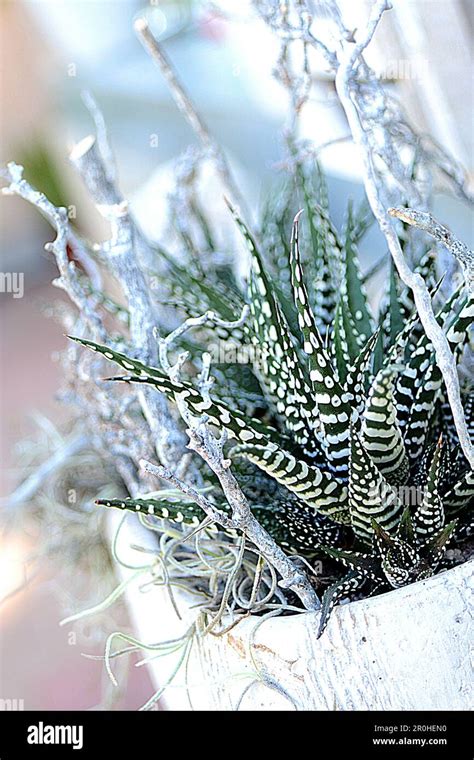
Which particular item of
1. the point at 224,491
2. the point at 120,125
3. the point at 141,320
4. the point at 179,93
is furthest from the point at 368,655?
the point at 120,125

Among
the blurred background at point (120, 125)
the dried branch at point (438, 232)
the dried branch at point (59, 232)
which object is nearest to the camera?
the dried branch at point (438, 232)

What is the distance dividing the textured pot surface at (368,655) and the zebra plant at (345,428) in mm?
19

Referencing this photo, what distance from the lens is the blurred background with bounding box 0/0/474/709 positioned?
2.06 ft

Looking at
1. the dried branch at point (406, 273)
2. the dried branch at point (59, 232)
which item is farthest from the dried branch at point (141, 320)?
the dried branch at point (406, 273)

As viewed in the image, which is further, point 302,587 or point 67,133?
point 67,133

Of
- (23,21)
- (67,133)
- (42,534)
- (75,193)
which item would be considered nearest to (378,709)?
(42,534)

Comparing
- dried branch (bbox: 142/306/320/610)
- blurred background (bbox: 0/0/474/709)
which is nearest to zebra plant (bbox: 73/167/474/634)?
dried branch (bbox: 142/306/320/610)

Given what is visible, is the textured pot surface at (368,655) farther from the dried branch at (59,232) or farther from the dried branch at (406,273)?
the dried branch at (59,232)

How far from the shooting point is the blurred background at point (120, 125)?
0.63m

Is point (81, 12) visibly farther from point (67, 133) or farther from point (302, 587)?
point (302, 587)

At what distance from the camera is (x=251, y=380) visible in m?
0.47

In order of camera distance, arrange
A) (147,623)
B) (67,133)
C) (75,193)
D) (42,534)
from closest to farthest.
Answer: (147,623), (42,534), (75,193), (67,133)

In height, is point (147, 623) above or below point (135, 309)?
below

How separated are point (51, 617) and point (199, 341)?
1.73 feet
